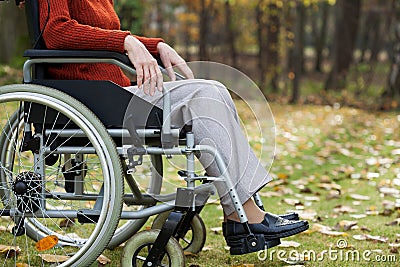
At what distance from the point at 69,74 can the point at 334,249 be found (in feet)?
4.18

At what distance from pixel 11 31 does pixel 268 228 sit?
11121 mm

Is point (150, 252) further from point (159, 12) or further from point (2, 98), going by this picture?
point (159, 12)

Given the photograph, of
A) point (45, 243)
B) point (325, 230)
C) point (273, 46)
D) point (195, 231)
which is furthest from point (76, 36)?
point (273, 46)

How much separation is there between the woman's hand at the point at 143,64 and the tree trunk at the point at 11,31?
932 cm

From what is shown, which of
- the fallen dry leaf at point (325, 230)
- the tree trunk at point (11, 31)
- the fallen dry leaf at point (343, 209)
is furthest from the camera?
the tree trunk at point (11, 31)

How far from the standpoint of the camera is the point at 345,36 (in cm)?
1429

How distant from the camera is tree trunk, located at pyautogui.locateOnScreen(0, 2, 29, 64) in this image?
11504 millimetres

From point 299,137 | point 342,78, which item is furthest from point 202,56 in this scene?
point 299,137

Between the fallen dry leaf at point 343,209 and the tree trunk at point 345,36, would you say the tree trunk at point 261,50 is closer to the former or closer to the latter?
the tree trunk at point 345,36

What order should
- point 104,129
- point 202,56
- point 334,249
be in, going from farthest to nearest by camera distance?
point 202,56 < point 334,249 < point 104,129

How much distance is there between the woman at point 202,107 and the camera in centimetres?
230

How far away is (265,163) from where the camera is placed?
8.00 ft

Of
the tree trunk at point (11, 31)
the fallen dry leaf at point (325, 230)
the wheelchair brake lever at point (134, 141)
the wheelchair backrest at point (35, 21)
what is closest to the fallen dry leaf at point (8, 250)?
the wheelchair brake lever at point (134, 141)

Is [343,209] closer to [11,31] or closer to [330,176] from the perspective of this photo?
[330,176]
